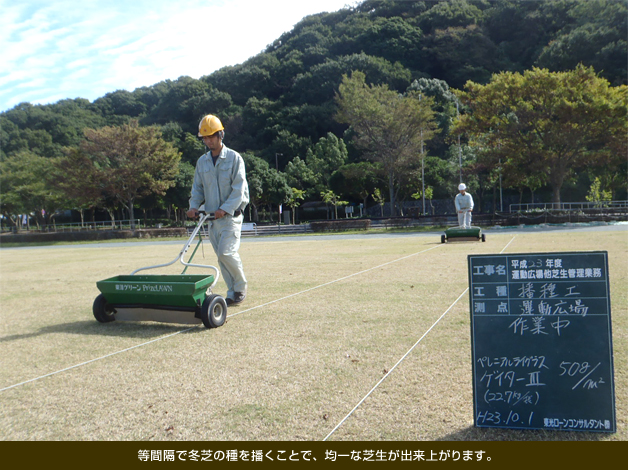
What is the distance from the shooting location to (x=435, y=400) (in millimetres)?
3434

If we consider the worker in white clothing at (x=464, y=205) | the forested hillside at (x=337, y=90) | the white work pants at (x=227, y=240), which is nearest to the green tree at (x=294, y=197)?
the forested hillside at (x=337, y=90)

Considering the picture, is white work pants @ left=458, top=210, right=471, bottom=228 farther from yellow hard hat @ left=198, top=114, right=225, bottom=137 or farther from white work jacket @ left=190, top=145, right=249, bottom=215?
yellow hard hat @ left=198, top=114, right=225, bottom=137

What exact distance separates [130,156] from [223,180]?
1571 inches

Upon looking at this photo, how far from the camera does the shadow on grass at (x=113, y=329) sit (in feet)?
18.9

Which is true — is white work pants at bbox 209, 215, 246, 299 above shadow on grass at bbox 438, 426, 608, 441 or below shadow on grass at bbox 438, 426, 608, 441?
above

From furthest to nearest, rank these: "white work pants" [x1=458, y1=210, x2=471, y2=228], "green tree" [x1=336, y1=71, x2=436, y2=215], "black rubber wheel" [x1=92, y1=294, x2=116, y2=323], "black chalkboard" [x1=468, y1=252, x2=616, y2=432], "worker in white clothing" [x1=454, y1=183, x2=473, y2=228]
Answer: "green tree" [x1=336, y1=71, x2=436, y2=215], "white work pants" [x1=458, y1=210, x2=471, y2=228], "worker in white clothing" [x1=454, y1=183, x2=473, y2=228], "black rubber wheel" [x1=92, y1=294, x2=116, y2=323], "black chalkboard" [x1=468, y1=252, x2=616, y2=432]

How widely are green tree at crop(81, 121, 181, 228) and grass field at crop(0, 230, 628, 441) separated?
122 feet

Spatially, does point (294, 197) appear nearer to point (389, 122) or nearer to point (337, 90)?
point (389, 122)

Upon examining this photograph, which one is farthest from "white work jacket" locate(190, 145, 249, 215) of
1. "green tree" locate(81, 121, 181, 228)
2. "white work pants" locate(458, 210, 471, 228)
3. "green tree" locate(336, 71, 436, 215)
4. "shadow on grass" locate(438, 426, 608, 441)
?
"green tree" locate(81, 121, 181, 228)

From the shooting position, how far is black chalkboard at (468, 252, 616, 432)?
2.73 m

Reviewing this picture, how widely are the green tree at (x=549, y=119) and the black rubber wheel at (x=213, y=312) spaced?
99.0 feet

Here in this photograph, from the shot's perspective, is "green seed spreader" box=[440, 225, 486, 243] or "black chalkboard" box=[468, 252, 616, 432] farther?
"green seed spreader" box=[440, 225, 486, 243]
